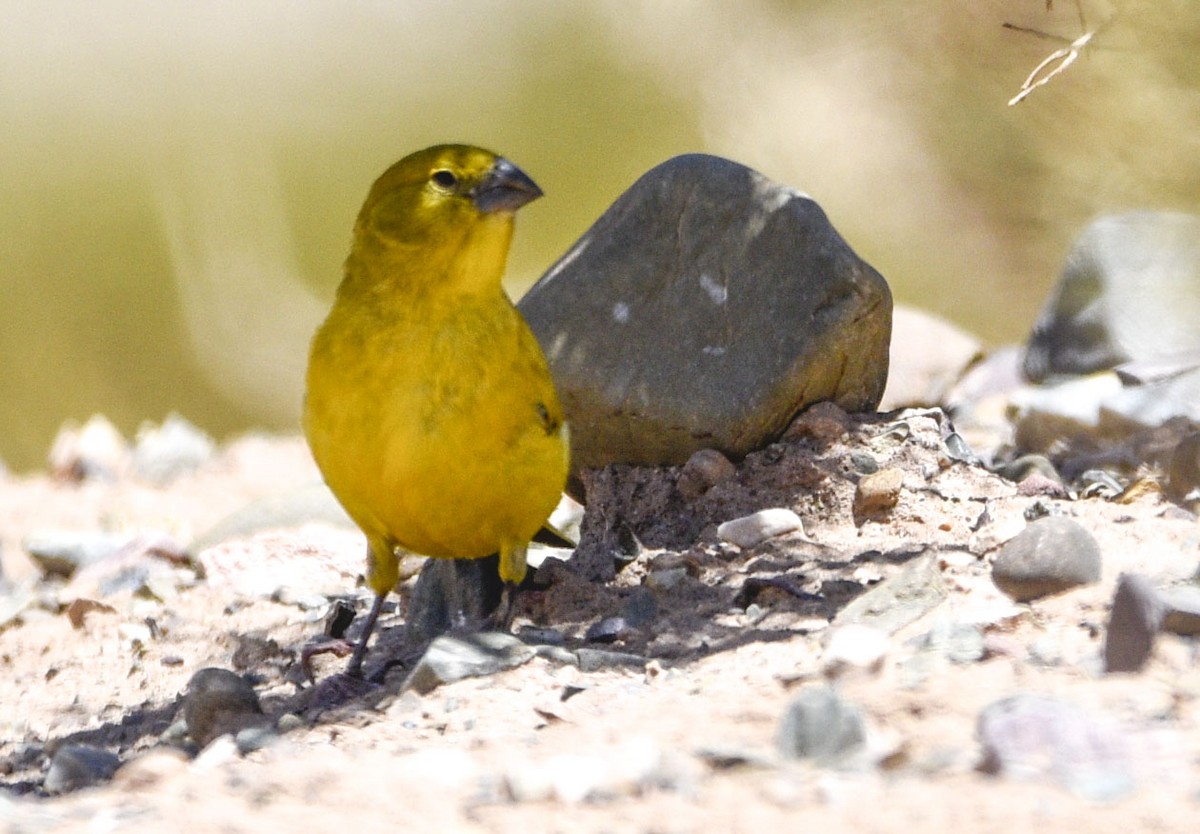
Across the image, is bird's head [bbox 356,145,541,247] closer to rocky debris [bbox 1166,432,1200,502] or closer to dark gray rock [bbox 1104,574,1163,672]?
dark gray rock [bbox 1104,574,1163,672]

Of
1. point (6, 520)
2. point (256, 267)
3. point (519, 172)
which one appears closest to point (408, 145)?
point (256, 267)

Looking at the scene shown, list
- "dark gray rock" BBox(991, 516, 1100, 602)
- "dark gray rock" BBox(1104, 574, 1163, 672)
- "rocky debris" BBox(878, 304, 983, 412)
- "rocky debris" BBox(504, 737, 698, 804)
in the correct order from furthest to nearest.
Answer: "rocky debris" BBox(878, 304, 983, 412), "dark gray rock" BBox(991, 516, 1100, 602), "dark gray rock" BBox(1104, 574, 1163, 672), "rocky debris" BBox(504, 737, 698, 804)

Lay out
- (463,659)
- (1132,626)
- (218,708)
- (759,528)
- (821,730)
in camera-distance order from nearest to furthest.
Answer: (821,730), (1132,626), (463,659), (218,708), (759,528)

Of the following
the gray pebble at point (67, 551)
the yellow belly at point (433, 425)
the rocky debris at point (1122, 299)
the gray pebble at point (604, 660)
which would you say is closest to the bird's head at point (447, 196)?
the yellow belly at point (433, 425)

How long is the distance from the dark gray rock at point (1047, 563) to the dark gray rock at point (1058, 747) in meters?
0.91

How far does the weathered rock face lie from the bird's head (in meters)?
1.07

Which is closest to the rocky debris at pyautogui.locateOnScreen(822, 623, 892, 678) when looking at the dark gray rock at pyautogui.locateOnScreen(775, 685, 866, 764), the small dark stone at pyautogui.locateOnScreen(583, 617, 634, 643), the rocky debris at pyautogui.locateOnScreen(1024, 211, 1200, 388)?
the dark gray rock at pyautogui.locateOnScreen(775, 685, 866, 764)

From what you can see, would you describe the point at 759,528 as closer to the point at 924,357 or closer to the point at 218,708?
the point at 218,708

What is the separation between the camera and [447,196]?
382 centimetres

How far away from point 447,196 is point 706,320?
1254 millimetres

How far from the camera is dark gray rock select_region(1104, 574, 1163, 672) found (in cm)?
286

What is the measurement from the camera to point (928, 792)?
7.70 ft

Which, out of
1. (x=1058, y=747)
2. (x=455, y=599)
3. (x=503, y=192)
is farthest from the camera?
(x=455, y=599)

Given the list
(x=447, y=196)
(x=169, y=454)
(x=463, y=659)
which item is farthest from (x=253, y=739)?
(x=169, y=454)
